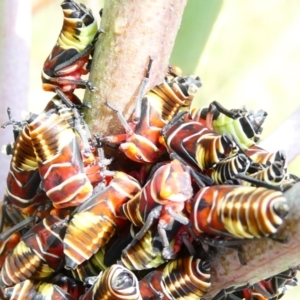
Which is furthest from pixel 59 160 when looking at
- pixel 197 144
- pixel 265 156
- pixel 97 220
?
pixel 265 156

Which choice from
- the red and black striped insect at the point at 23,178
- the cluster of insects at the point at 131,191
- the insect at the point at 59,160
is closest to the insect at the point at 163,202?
the cluster of insects at the point at 131,191

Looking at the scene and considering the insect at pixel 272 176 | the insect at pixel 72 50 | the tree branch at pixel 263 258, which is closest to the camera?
the tree branch at pixel 263 258

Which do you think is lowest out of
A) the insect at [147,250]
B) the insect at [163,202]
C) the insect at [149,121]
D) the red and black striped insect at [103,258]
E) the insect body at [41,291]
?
the insect body at [41,291]

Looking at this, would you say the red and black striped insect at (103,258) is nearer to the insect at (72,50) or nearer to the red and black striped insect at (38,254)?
the red and black striped insect at (38,254)

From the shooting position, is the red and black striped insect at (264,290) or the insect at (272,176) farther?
the red and black striped insect at (264,290)

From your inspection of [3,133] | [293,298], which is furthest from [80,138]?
[293,298]

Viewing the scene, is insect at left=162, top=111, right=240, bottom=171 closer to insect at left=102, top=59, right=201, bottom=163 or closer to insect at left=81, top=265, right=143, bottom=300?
insect at left=102, top=59, right=201, bottom=163
